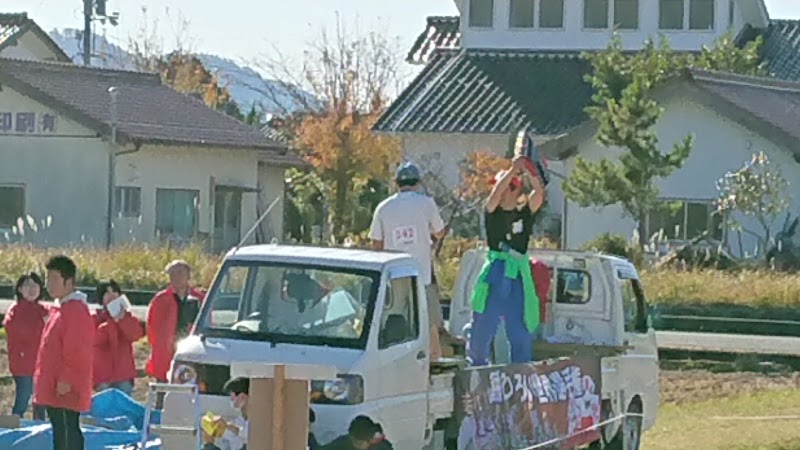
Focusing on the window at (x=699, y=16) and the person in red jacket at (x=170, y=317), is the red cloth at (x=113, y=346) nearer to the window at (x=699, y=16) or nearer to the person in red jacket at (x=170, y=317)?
the person in red jacket at (x=170, y=317)

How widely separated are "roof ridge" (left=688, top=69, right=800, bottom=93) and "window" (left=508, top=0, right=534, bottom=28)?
9309 mm

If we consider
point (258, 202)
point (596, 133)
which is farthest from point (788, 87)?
point (258, 202)

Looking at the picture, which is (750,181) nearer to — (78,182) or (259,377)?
(78,182)

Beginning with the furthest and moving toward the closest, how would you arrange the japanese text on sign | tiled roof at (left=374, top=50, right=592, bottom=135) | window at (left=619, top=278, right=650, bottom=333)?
tiled roof at (left=374, top=50, right=592, bottom=135) < the japanese text on sign < window at (left=619, top=278, right=650, bottom=333)

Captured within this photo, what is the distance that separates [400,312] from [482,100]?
38.9 metres

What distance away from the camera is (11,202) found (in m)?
45.1

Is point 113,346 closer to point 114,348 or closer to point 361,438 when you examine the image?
point 114,348

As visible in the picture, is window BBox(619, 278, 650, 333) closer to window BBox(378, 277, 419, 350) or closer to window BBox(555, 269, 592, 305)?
window BBox(555, 269, 592, 305)

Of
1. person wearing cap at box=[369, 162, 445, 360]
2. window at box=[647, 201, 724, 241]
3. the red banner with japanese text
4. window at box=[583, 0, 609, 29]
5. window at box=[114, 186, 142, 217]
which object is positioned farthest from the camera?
window at box=[583, 0, 609, 29]

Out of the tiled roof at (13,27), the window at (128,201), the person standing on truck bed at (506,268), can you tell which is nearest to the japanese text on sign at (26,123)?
the window at (128,201)

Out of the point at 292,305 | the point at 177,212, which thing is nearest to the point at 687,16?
the point at 177,212

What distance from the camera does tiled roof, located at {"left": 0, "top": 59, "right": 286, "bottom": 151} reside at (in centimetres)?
4456

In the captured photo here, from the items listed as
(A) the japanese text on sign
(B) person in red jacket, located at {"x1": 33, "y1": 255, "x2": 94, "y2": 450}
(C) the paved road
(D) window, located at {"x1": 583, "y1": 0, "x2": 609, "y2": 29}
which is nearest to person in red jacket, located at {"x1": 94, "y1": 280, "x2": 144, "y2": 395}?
(B) person in red jacket, located at {"x1": 33, "y1": 255, "x2": 94, "y2": 450}

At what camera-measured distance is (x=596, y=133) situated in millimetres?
42656
